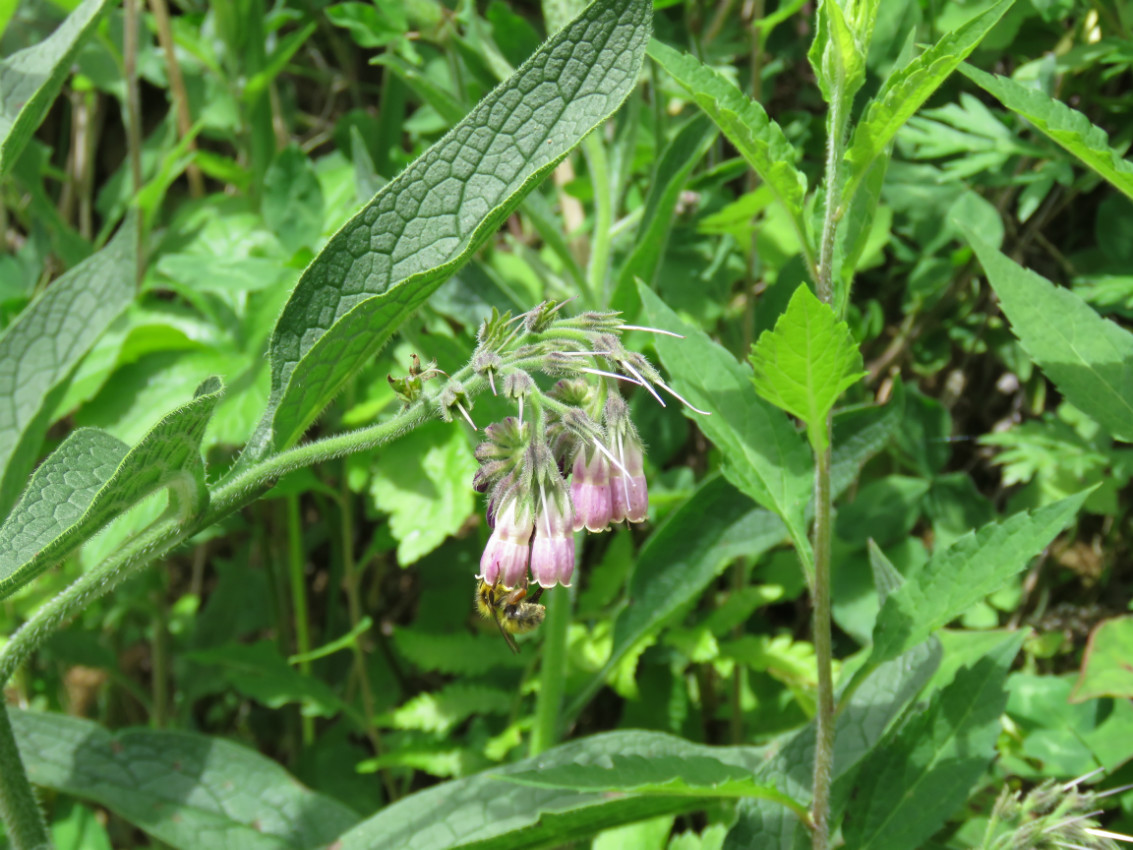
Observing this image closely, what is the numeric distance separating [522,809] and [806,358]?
86 cm

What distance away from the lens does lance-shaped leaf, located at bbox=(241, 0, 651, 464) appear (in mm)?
1309

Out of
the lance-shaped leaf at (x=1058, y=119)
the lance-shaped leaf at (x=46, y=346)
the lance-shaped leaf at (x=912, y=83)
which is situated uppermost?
the lance-shaped leaf at (x=46, y=346)

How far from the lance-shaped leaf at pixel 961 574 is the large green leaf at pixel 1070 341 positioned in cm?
28

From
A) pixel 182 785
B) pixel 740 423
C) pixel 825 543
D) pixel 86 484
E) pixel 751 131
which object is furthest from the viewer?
pixel 182 785

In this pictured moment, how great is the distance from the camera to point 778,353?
120 centimetres

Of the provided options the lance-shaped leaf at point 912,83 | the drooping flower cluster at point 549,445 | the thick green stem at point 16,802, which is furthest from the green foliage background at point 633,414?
the thick green stem at point 16,802

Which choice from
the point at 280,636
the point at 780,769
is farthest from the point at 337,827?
the point at 280,636

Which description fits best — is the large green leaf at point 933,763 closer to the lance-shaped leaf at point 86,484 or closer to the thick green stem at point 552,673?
the thick green stem at point 552,673

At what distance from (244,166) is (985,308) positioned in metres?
1.99

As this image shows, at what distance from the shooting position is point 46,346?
5.81ft

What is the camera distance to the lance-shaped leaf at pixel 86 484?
1086 mm

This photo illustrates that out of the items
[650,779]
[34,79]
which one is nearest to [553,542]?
[650,779]

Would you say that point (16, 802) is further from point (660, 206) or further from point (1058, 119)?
point (1058, 119)

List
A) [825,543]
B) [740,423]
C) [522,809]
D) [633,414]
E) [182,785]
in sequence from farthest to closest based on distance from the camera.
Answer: [633,414], [182,785], [522,809], [740,423], [825,543]
